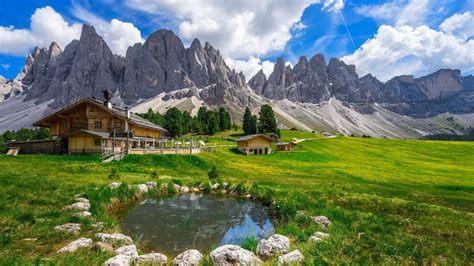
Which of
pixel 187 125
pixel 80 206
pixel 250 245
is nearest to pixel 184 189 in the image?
pixel 80 206

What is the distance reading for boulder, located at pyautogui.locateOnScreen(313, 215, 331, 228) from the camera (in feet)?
45.2

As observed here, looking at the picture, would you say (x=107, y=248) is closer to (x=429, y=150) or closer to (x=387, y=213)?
(x=387, y=213)

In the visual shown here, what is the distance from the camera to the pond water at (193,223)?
12812mm

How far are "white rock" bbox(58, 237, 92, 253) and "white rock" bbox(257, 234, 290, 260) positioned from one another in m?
6.26

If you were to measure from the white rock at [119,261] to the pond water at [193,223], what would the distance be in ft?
10.0

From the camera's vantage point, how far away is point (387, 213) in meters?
17.2

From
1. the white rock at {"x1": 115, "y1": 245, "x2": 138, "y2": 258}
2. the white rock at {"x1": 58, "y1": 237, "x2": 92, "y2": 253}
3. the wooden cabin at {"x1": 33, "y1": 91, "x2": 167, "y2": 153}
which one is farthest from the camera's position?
the wooden cabin at {"x1": 33, "y1": 91, "x2": 167, "y2": 153}

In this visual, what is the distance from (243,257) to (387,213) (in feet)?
40.7

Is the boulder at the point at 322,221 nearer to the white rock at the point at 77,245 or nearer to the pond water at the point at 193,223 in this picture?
the pond water at the point at 193,223

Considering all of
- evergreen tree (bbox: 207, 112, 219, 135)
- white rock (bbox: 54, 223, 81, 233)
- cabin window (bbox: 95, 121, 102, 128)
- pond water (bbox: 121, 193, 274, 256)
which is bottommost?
pond water (bbox: 121, 193, 274, 256)

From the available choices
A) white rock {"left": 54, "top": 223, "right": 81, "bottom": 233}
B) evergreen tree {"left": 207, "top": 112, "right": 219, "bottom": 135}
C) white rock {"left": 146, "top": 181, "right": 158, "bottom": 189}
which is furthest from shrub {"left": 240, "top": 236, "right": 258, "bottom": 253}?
evergreen tree {"left": 207, "top": 112, "right": 219, "bottom": 135}

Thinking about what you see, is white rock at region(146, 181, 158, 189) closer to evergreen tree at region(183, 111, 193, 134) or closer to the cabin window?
the cabin window

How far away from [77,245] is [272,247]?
7.07 meters

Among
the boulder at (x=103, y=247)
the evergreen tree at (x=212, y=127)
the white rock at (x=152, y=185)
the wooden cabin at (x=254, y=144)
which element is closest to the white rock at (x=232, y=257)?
the boulder at (x=103, y=247)
